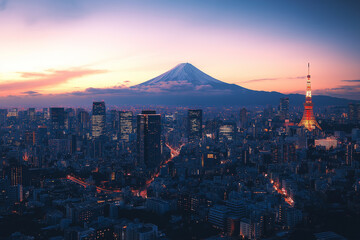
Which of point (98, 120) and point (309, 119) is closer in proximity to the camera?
point (309, 119)

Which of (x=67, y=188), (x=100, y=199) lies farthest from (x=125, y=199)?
(x=67, y=188)

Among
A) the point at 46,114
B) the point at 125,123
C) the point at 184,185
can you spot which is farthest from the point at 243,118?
the point at 184,185

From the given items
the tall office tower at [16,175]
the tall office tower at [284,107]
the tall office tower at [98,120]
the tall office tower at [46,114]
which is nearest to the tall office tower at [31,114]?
the tall office tower at [46,114]

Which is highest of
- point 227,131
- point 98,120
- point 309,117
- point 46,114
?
point 46,114

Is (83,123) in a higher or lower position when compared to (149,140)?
higher

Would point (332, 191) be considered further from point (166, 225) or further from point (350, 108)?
point (350, 108)

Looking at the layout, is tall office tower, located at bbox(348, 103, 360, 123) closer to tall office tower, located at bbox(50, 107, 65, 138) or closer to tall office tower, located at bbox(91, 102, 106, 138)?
tall office tower, located at bbox(91, 102, 106, 138)

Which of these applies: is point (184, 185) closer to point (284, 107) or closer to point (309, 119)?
point (309, 119)
